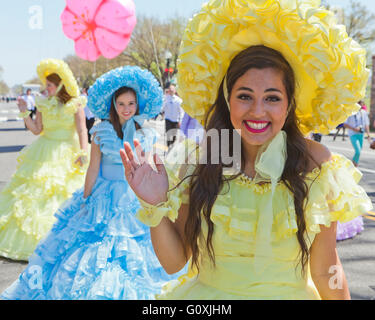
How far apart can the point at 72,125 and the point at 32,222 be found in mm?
1353

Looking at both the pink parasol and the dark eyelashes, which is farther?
the pink parasol

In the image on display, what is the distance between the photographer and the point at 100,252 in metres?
3.11

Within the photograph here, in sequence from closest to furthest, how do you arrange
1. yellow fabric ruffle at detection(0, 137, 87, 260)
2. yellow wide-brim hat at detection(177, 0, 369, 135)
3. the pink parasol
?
yellow wide-brim hat at detection(177, 0, 369, 135), yellow fabric ruffle at detection(0, 137, 87, 260), the pink parasol

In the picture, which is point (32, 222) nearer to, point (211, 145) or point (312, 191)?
point (211, 145)

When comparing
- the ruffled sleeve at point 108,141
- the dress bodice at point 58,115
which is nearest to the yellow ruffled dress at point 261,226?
the ruffled sleeve at point 108,141

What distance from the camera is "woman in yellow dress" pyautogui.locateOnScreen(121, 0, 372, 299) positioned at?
4.81ft

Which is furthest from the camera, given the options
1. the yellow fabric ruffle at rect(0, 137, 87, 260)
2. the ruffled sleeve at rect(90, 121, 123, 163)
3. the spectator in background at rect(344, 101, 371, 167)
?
the spectator in background at rect(344, 101, 371, 167)

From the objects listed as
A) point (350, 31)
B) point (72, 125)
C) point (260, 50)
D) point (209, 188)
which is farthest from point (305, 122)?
point (350, 31)

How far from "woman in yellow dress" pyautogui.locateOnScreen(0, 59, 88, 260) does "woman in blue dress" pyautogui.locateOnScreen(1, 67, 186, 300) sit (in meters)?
1.12

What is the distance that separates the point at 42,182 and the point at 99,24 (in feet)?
6.23

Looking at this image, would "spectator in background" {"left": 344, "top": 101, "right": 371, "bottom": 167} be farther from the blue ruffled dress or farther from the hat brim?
the blue ruffled dress

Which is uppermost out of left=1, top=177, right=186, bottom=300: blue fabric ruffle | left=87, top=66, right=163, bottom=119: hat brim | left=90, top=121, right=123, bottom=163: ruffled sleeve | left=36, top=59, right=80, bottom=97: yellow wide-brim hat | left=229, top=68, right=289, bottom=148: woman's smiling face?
left=36, top=59, right=80, bottom=97: yellow wide-brim hat

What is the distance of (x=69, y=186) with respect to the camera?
5.01m

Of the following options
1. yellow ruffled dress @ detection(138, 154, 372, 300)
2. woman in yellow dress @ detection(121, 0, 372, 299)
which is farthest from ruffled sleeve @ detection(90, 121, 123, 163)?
yellow ruffled dress @ detection(138, 154, 372, 300)
